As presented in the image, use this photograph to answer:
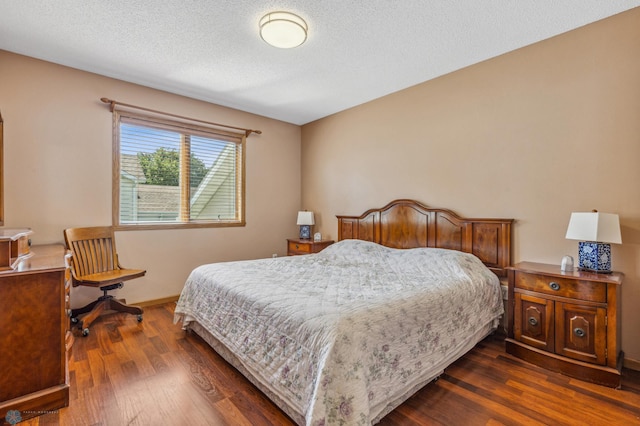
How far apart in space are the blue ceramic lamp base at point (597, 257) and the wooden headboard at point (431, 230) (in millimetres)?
560

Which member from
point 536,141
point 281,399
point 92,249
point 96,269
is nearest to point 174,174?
point 92,249

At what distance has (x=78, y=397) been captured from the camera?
1.85 meters

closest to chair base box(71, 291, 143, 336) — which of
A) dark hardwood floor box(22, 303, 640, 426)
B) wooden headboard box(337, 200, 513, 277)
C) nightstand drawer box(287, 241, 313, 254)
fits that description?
dark hardwood floor box(22, 303, 640, 426)

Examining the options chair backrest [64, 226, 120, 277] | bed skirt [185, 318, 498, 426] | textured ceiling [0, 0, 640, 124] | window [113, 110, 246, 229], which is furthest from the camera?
window [113, 110, 246, 229]

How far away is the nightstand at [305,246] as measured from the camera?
4.21 m

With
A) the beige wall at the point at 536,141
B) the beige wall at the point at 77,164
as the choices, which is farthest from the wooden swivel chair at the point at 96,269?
the beige wall at the point at 536,141

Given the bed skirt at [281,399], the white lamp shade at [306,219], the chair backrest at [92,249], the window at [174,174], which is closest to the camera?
the bed skirt at [281,399]

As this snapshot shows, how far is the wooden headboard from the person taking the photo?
2.82 m

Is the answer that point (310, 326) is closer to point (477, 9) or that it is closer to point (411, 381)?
point (411, 381)

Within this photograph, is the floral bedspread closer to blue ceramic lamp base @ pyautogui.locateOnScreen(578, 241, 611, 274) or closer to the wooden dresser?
blue ceramic lamp base @ pyautogui.locateOnScreen(578, 241, 611, 274)

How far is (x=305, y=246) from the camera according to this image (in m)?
4.26

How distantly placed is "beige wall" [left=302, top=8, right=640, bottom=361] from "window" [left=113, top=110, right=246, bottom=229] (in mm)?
2062

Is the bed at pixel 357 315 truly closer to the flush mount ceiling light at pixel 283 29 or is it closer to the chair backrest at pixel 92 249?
the chair backrest at pixel 92 249

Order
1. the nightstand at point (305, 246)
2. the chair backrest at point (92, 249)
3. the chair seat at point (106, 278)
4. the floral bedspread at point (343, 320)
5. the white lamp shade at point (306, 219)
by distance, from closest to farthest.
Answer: the floral bedspread at point (343, 320) → the chair seat at point (106, 278) → the chair backrest at point (92, 249) → the nightstand at point (305, 246) → the white lamp shade at point (306, 219)
